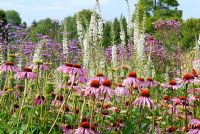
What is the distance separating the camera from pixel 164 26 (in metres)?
15.1

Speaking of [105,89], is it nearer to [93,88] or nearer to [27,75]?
[93,88]

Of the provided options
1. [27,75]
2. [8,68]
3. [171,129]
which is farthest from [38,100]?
[171,129]

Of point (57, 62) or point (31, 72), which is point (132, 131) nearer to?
point (31, 72)

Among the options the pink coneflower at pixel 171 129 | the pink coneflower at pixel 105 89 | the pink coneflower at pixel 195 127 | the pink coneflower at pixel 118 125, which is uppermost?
the pink coneflower at pixel 105 89

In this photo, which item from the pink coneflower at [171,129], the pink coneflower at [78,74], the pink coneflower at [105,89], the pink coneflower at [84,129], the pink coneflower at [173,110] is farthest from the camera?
the pink coneflower at [173,110]

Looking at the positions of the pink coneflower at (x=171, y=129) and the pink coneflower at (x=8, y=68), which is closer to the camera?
the pink coneflower at (x=8, y=68)

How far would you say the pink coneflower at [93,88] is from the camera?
10.9ft

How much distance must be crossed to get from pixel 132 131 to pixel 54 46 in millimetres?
5720

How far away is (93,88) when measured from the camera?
3363 millimetres

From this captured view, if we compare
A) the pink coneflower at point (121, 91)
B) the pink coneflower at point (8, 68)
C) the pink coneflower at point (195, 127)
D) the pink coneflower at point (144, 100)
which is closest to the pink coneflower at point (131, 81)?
the pink coneflower at point (121, 91)

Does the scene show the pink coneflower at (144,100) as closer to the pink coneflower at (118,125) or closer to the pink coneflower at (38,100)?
the pink coneflower at (118,125)

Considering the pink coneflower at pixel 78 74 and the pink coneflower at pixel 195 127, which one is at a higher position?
the pink coneflower at pixel 78 74

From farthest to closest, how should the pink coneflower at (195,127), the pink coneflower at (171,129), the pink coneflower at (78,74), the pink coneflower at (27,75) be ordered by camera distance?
the pink coneflower at (171,129), the pink coneflower at (27,75), the pink coneflower at (78,74), the pink coneflower at (195,127)

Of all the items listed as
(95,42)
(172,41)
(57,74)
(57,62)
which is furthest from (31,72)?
(172,41)
